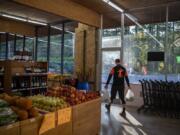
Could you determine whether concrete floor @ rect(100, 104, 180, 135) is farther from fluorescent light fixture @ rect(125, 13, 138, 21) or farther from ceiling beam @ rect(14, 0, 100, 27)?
fluorescent light fixture @ rect(125, 13, 138, 21)

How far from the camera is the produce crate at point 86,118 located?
11.6 ft

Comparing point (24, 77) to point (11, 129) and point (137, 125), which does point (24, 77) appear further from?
point (11, 129)

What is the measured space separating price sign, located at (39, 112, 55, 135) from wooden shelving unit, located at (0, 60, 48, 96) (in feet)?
12.3

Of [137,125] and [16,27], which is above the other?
[16,27]

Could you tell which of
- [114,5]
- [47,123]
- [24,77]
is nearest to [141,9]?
[114,5]

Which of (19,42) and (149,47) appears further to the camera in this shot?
(19,42)

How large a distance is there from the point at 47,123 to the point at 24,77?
174 inches

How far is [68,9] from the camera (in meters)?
5.57

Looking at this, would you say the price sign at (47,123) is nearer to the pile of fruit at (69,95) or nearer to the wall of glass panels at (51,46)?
the pile of fruit at (69,95)

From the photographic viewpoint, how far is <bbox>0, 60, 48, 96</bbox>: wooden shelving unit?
6250 mm

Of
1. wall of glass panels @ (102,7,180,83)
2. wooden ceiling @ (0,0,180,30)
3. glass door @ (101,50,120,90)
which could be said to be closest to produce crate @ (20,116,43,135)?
wooden ceiling @ (0,0,180,30)

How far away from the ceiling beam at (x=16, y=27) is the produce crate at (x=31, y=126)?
25.1 ft

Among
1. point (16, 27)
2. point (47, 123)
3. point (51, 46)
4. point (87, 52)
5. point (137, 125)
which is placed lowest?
point (137, 125)

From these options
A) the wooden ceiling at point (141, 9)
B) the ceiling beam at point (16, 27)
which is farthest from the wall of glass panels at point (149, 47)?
the ceiling beam at point (16, 27)
